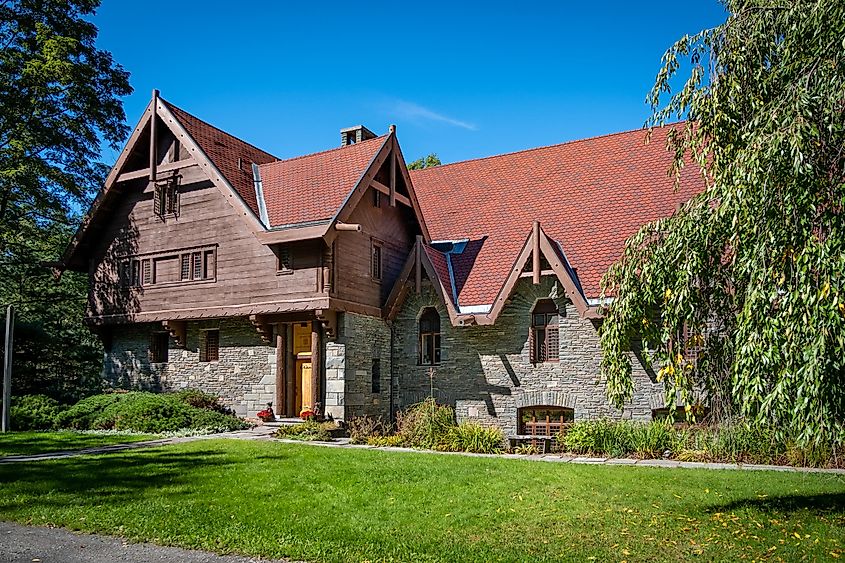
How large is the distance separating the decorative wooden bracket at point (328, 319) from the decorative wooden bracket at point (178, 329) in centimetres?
497

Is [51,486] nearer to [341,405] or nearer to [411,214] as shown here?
[341,405]

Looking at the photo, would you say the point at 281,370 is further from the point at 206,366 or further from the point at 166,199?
the point at 166,199

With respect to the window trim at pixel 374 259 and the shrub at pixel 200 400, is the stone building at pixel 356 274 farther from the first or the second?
the shrub at pixel 200 400

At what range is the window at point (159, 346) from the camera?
21.7m

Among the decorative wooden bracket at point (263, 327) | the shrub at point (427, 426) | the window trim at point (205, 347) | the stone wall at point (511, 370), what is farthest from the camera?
the window trim at point (205, 347)

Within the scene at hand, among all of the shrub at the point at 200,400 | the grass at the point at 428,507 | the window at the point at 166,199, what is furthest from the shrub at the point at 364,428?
the window at the point at 166,199

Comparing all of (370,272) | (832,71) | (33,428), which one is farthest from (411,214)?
(832,71)

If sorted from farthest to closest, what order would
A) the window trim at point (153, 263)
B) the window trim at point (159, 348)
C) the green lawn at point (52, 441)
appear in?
the window trim at point (159, 348) < the window trim at point (153, 263) < the green lawn at point (52, 441)

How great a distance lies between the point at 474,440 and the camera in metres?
16.0

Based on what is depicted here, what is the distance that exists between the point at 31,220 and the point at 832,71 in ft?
84.8

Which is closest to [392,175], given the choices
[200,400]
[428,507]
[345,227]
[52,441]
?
[345,227]

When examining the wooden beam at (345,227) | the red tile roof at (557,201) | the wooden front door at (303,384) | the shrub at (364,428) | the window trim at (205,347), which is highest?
the red tile roof at (557,201)

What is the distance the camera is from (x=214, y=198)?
798 inches

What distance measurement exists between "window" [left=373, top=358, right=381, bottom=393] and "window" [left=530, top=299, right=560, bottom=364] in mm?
4161
